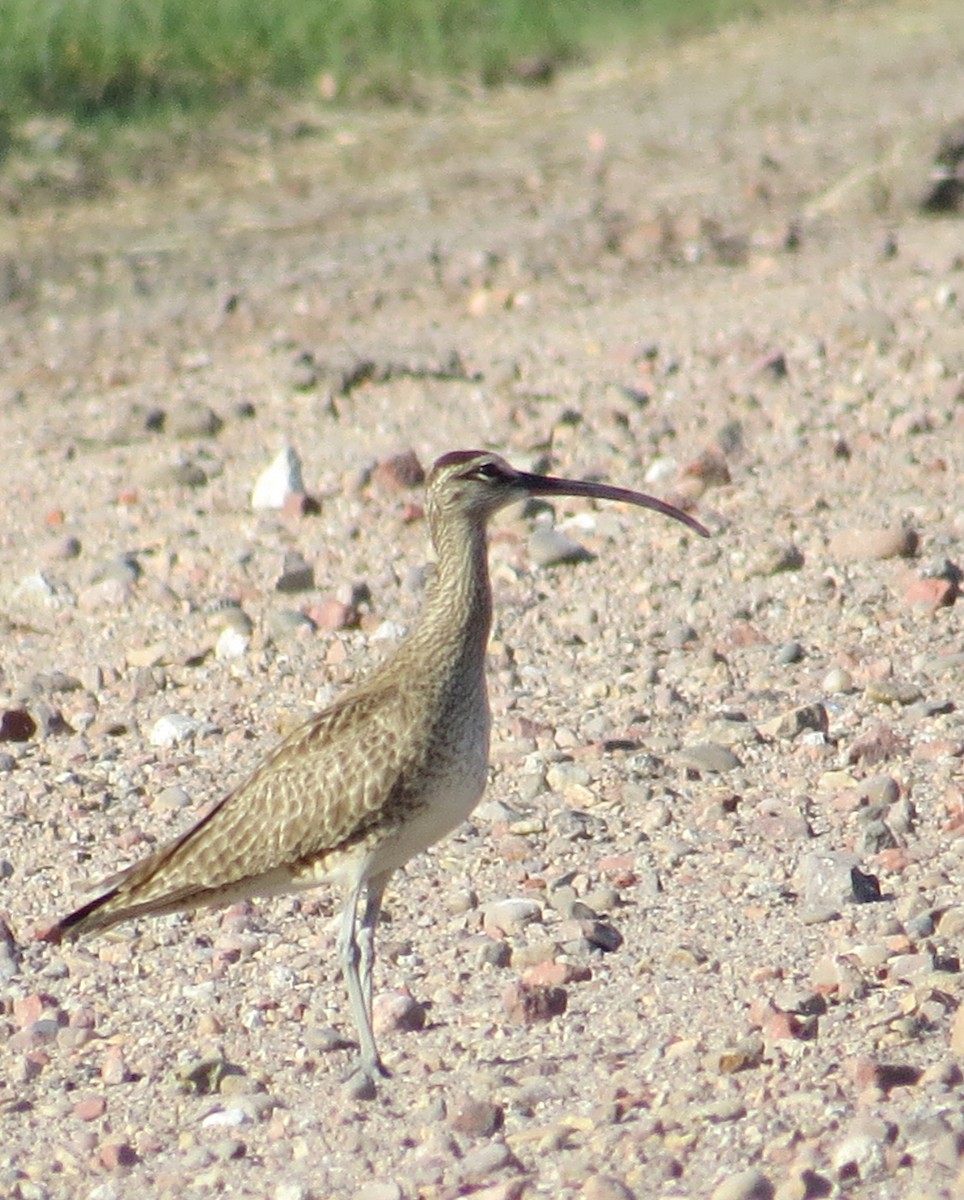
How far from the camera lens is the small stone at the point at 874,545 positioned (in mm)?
8531

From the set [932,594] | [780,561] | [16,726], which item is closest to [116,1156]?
[16,726]

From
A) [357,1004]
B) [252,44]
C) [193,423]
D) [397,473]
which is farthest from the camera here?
[252,44]

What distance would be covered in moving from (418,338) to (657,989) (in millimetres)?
6414

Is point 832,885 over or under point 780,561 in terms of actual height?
under

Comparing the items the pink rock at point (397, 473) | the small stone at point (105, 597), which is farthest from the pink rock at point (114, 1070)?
the pink rock at point (397, 473)

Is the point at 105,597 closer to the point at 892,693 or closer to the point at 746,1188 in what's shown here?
the point at 892,693

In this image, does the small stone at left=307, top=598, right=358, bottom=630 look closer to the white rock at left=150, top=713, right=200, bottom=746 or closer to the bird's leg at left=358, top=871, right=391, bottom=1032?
the white rock at left=150, top=713, right=200, bottom=746

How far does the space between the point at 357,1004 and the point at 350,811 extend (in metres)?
0.47

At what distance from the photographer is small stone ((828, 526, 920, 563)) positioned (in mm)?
8531

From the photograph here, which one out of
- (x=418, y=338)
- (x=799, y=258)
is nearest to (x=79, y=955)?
(x=418, y=338)

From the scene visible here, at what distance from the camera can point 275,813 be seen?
227 inches

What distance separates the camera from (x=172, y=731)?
7.56m

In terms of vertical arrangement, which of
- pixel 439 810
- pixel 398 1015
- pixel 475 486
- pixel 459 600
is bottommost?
pixel 398 1015

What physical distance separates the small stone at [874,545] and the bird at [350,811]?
2.96 m
